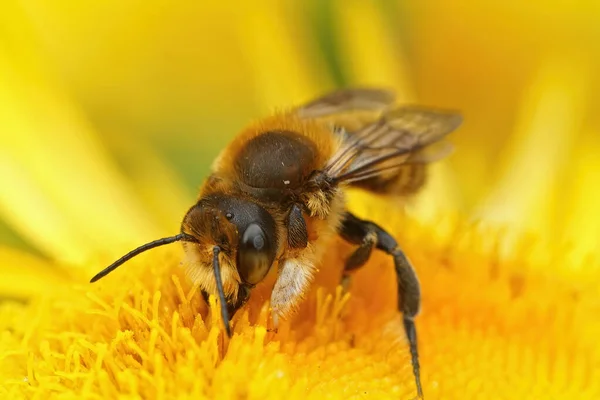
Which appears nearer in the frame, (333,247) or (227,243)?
(227,243)

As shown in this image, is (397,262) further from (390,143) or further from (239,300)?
(239,300)

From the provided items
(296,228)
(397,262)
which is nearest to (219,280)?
(296,228)

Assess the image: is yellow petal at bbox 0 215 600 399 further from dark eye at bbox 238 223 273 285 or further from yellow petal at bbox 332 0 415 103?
yellow petal at bbox 332 0 415 103

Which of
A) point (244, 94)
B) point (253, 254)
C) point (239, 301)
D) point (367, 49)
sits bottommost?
point (244, 94)

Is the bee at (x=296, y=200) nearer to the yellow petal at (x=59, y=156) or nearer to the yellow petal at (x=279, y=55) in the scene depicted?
the yellow petal at (x=59, y=156)

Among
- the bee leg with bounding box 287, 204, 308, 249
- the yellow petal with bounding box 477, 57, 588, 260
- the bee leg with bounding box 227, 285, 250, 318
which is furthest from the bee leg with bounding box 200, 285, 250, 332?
the yellow petal with bounding box 477, 57, 588, 260

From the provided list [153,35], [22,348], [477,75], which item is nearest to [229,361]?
[22,348]

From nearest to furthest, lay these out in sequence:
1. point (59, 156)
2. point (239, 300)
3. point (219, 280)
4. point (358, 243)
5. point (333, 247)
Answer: point (219, 280) → point (239, 300) → point (358, 243) → point (333, 247) → point (59, 156)

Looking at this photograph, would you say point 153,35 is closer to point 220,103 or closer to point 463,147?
point 220,103
